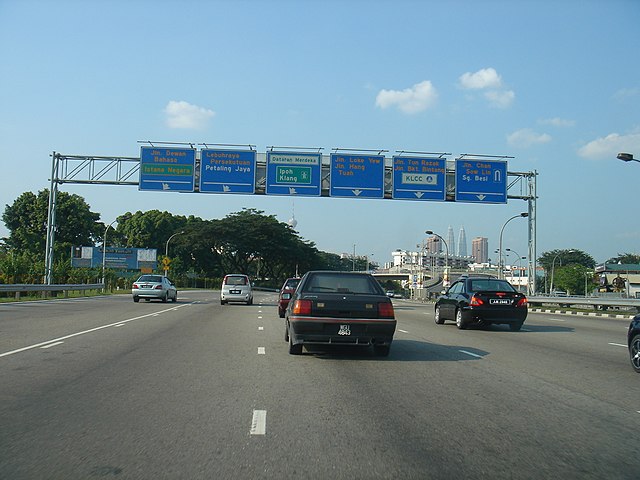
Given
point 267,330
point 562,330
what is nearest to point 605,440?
point 267,330

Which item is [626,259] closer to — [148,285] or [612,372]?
[148,285]

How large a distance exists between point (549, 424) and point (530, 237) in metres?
33.3

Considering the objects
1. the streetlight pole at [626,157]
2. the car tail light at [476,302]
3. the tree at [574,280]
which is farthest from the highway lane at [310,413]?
the tree at [574,280]

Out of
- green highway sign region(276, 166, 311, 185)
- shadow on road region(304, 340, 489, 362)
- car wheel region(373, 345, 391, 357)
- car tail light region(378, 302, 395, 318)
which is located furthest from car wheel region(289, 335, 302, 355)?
green highway sign region(276, 166, 311, 185)

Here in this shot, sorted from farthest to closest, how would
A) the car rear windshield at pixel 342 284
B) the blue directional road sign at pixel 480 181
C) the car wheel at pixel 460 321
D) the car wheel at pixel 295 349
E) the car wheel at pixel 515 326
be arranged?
1. the blue directional road sign at pixel 480 181
2. the car wheel at pixel 460 321
3. the car wheel at pixel 515 326
4. the car rear windshield at pixel 342 284
5. the car wheel at pixel 295 349

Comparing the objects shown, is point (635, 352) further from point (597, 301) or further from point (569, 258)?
point (569, 258)

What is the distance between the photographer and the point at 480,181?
35844 millimetres

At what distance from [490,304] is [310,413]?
506 inches

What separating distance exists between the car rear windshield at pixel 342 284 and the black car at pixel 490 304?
293 inches

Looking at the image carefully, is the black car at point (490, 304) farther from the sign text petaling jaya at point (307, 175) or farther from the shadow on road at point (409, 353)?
the sign text petaling jaya at point (307, 175)

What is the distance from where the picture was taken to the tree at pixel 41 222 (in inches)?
3260

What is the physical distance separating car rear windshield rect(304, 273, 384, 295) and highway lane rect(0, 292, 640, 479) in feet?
4.32

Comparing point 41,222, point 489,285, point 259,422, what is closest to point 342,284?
point 259,422

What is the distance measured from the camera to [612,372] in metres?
10.8
